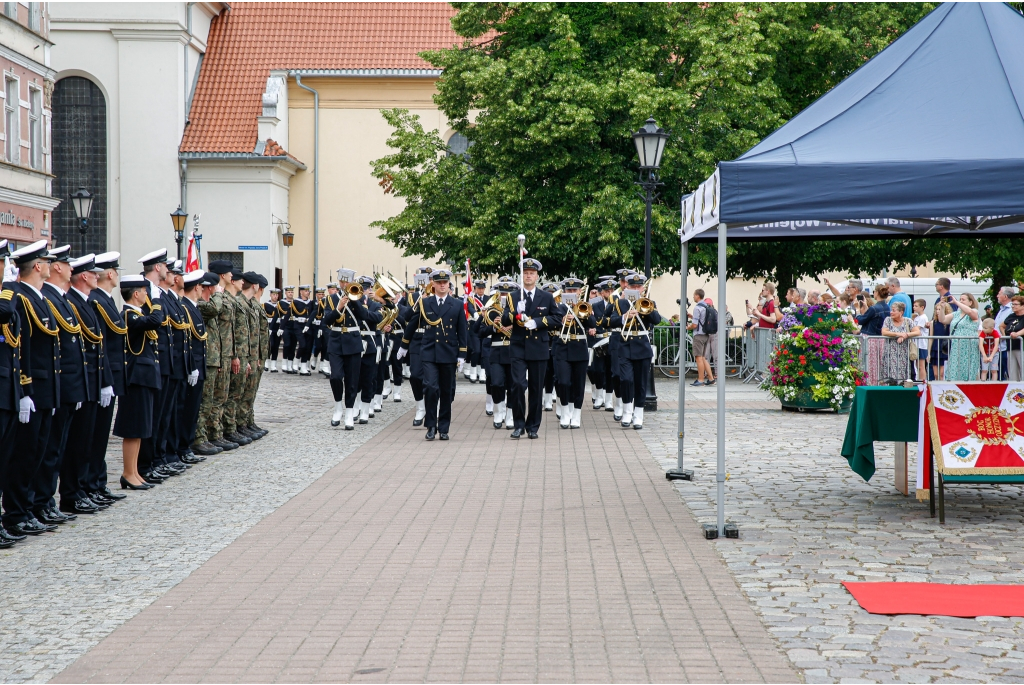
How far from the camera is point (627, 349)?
16.9 meters

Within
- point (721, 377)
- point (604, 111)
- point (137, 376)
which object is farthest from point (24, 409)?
point (604, 111)

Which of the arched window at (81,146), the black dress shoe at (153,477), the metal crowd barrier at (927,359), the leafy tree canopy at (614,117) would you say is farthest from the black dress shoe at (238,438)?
the arched window at (81,146)

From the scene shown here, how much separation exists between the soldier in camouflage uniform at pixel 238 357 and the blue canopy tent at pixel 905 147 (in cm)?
670

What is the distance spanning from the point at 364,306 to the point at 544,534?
8.40 meters

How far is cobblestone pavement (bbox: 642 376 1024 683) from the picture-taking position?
5688 mm

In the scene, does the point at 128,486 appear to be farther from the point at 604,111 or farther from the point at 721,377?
the point at 604,111

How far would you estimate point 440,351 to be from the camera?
1549 centimetres

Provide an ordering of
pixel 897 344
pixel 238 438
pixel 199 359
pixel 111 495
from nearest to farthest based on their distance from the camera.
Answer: pixel 111 495 < pixel 199 359 < pixel 238 438 < pixel 897 344

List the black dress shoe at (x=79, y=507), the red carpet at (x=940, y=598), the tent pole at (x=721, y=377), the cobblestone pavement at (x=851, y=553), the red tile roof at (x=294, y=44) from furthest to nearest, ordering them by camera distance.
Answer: the red tile roof at (x=294, y=44) < the black dress shoe at (x=79, y=507) < the tent pole at (x=721, y=377) < the red carpet at (x=940, y=598) < the cobblestone pavement at (x=851, y=553)

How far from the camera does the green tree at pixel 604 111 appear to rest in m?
29.0

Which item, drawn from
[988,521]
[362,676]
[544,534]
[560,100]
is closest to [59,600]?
[362,676]

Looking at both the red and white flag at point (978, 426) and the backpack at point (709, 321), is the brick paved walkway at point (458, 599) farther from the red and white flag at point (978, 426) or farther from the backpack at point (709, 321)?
the backpack at point (709, 321)

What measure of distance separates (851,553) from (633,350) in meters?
8.96

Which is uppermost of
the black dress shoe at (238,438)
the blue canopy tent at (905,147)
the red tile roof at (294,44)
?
the red tile roof at (294,44)
